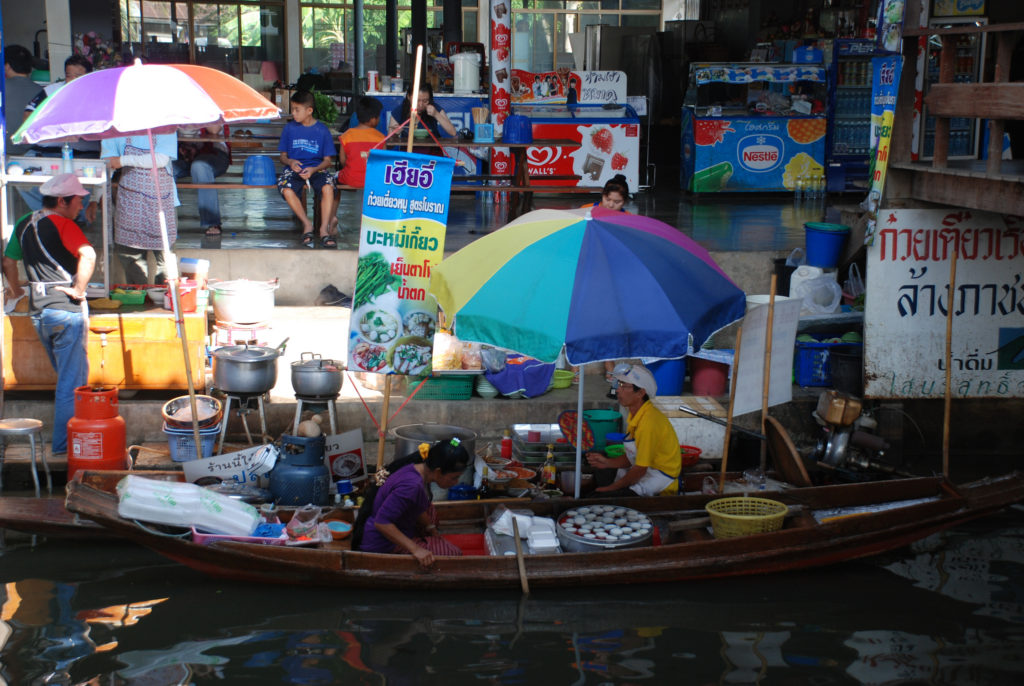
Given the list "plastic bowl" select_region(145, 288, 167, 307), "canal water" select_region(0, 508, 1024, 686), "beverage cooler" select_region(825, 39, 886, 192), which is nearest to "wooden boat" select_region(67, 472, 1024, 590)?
"canal water" select_region(0, 508, 1024, 686)

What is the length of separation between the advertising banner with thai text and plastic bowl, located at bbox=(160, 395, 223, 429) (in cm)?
559

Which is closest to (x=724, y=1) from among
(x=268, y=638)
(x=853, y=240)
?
(x=853, y=240)

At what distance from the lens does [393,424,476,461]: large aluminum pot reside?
773cm

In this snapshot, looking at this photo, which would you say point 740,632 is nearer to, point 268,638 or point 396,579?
point 396,579

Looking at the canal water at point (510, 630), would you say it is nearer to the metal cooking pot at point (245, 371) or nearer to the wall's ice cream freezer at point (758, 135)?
the metal cooking pot at point (245, 371)

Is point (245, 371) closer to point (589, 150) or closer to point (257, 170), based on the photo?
point (257, 170)

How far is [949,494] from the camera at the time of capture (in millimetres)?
7250

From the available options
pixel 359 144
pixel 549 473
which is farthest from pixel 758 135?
pixel 549 473

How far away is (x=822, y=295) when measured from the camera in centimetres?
1030

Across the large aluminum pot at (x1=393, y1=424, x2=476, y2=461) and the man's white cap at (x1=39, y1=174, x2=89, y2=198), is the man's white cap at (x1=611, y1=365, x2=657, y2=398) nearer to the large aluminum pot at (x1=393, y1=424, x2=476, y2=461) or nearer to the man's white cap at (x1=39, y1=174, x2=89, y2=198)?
the large aluminum pot at (x1=393, y1=424, x2=476, y2=461)

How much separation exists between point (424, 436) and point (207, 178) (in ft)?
17.3

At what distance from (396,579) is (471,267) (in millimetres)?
1954

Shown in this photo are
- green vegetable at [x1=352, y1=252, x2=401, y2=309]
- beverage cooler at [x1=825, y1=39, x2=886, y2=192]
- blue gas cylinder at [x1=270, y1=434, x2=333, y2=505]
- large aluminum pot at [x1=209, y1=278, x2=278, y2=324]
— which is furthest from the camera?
beverage cooler at [x1=825, y1=39, x2=886, y2=192]

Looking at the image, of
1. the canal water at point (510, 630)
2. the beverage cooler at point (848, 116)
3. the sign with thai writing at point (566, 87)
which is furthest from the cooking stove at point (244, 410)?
the beverage cooler at point (848, 116)
